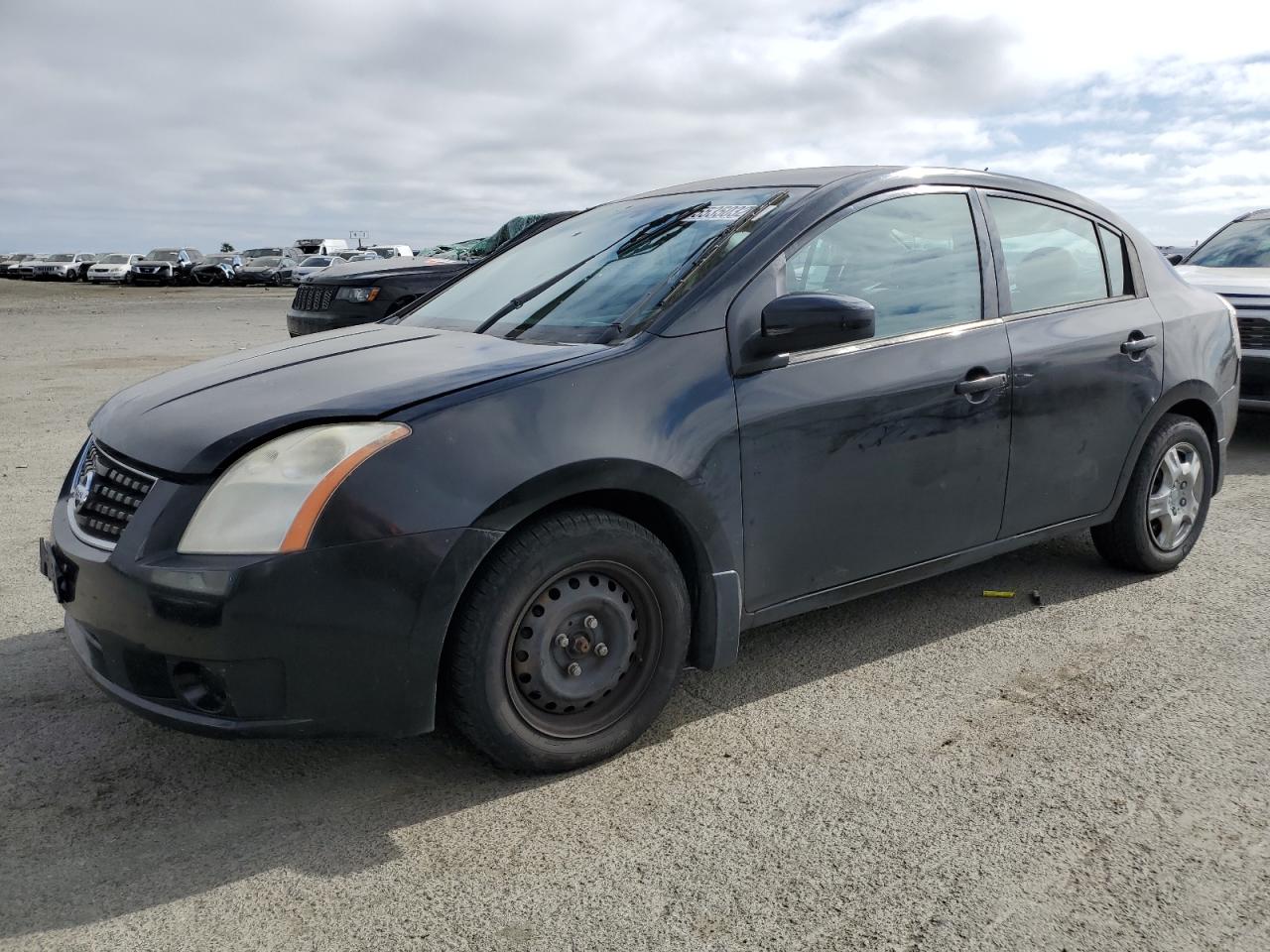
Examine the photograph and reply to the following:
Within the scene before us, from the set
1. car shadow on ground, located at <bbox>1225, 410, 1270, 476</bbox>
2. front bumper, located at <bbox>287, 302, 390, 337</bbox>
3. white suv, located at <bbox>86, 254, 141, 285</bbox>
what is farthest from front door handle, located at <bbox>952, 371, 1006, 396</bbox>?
white suv, located at <bbox>86, 254, 141, 285</bbox>

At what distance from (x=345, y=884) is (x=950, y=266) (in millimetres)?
2714

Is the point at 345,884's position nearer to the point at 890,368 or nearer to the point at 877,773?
the point at 877,773

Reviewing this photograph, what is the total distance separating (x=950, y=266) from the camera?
12.5ft

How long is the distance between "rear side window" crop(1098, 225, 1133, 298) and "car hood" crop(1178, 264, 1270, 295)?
3.63m

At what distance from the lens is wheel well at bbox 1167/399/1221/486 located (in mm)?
4594

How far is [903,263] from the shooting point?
12.1 ft

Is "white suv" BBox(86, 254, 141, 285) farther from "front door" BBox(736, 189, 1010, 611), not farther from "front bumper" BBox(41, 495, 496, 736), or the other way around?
"front bumper" BBox(41, 495, 496, 736)

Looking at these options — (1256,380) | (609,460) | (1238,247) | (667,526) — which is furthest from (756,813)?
(1238,247)

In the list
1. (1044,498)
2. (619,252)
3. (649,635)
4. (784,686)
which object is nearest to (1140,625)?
(1044,498)

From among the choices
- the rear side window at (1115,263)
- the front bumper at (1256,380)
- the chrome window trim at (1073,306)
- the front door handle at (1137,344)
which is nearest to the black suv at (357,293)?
the front bumper at (1256,380)

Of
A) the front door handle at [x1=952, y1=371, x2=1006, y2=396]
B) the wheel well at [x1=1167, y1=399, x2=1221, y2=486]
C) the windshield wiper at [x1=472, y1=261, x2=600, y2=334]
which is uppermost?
the windshield wiper at [x1=472, y1=261, x2=600, y2=334]

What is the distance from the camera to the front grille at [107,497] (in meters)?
2.75

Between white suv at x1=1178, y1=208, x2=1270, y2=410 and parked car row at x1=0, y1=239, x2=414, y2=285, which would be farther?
parked car row at x1=0, y1=239, x2=414, y2=285

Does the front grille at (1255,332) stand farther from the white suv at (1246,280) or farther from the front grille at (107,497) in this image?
the front grille at (107,497)
